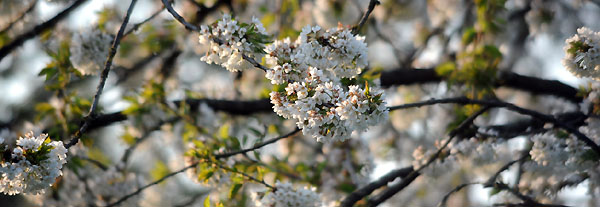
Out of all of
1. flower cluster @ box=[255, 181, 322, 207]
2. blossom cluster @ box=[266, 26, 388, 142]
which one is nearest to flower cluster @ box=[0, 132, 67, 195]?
blossom cluster @ box=[266, 26, 388, 142]

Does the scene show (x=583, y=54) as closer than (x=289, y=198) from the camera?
Yes

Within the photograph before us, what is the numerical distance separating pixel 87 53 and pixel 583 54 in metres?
2.95

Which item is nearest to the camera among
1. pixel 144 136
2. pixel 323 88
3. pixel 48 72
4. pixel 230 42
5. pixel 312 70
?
pixel 323 88

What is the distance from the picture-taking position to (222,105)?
4.87m

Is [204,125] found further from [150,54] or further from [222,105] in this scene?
[150,54]

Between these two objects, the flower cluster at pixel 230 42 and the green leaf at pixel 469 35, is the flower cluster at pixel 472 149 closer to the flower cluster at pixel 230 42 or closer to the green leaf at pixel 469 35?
the green leaf at pixel 469 35

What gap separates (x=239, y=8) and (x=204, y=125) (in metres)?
1.86

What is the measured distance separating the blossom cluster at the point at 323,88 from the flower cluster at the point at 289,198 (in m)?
0.96

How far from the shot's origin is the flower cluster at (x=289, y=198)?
3357mm

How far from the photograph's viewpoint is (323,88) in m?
2.25

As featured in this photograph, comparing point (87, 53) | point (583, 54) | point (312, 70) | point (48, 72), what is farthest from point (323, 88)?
point (48, 72)

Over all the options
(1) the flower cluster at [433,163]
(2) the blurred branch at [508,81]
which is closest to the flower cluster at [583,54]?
(1) the flower cluster at [433,163]

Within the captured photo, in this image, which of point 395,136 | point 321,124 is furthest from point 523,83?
point 321,124

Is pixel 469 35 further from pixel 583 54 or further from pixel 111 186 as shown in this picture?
pixel 111 186
